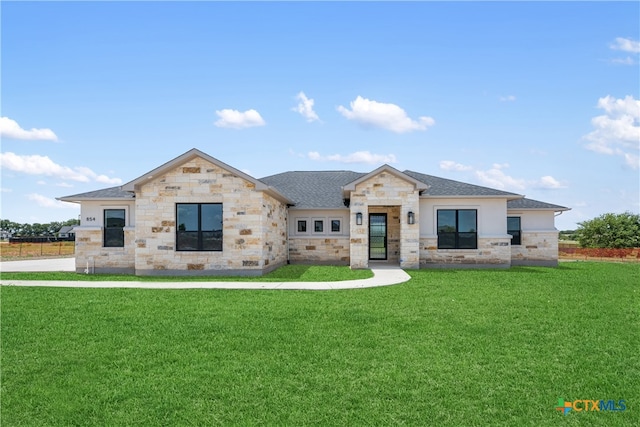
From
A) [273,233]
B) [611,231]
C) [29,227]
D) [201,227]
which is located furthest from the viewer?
[29,227]

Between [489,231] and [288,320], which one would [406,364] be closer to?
[288,320]

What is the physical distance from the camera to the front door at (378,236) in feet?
73.6

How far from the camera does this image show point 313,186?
2462cm

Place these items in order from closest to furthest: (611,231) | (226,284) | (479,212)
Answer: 1. (226,284)
2. (479,212)
3. (611,231)

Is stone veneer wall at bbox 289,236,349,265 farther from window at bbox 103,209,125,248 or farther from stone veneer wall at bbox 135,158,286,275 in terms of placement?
window at bbox 103,209,125,248

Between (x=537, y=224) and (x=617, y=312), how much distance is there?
44.2ft

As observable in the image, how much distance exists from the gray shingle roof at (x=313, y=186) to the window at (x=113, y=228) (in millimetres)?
7558

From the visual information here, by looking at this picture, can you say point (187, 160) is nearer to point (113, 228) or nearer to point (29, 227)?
point (113, 228)

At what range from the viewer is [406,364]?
235 inches

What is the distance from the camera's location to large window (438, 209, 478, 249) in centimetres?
2009

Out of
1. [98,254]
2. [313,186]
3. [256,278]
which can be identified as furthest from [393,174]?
[98,254]

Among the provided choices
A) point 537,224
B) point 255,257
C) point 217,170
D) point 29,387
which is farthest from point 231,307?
point 537,224

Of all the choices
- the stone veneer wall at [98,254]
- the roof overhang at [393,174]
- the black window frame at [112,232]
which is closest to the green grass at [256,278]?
the stone veneer wall at [98,254]

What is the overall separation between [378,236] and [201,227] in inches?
379
